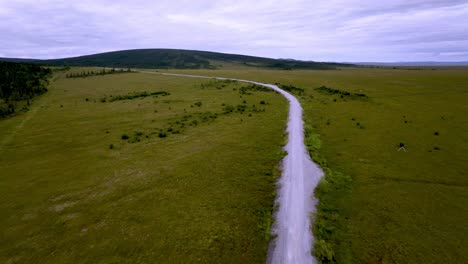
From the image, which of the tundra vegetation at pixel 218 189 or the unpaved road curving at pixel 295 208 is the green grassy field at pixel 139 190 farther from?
the unpaved road curving at pixel 295 208

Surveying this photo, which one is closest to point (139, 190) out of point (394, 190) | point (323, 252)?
point (323, 252)

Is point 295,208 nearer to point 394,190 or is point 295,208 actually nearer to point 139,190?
point 394,190

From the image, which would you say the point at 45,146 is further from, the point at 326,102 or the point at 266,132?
the point at 326,102

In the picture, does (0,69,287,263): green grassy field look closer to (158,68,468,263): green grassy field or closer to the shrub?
the shrub

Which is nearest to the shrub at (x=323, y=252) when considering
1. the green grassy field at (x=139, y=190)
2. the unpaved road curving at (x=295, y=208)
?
the unpaved road curving at (x=295, y=208)

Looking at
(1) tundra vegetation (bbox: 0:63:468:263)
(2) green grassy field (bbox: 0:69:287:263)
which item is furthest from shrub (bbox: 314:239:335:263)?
(2) green grassy field (bbox: 0:69:287:263)

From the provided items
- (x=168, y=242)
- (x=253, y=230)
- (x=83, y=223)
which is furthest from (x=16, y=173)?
(x=253, y=230)
